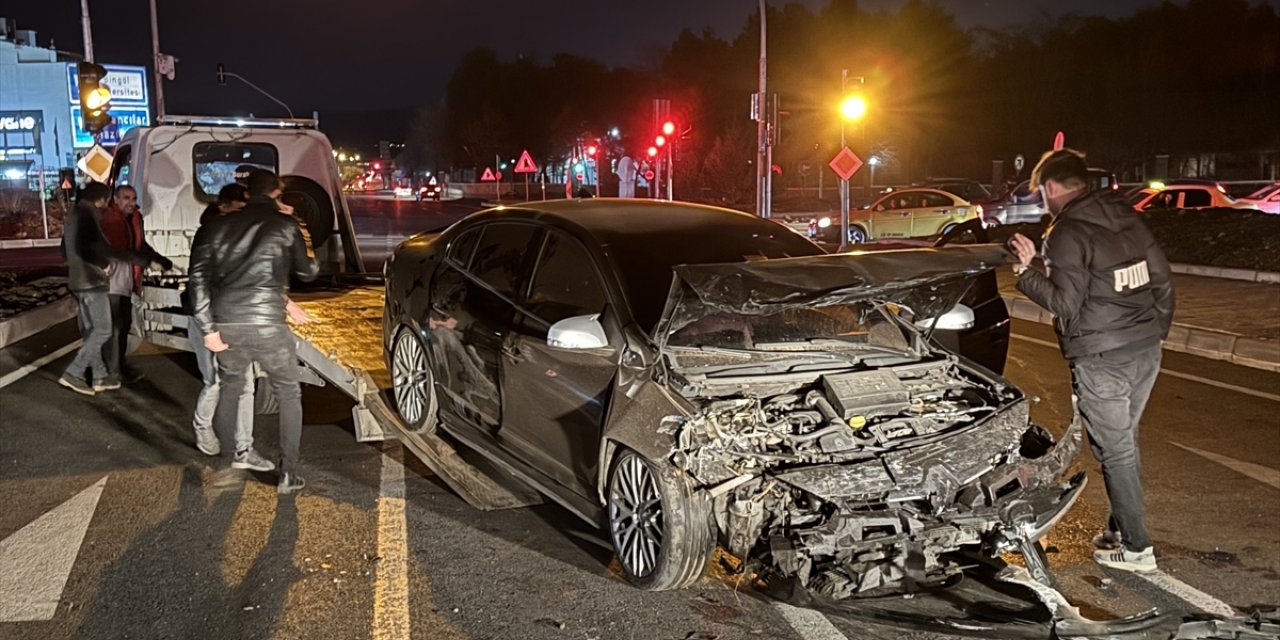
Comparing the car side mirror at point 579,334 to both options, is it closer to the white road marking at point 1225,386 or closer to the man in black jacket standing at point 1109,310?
the man in black jacket standing at point 1109,310

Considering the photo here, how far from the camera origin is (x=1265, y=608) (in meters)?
4.60

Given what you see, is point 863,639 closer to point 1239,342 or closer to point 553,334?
point 553,334

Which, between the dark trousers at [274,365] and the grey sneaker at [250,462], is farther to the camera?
the grey sneaker at [250,462]

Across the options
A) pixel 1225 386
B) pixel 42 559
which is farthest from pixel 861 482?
pixel 1225 386

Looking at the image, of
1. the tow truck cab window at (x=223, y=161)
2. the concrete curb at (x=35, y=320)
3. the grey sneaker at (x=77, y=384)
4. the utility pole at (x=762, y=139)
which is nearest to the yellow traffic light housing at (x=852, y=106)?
the utility pole at (x=762, y=139)

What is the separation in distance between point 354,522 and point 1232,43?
5233 centimetres

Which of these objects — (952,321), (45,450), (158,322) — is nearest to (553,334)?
(952,321)

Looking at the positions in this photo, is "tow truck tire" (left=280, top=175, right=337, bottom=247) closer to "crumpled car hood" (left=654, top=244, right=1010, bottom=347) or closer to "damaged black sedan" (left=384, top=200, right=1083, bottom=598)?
"damaged black sedan" (left=384, top=200, right=1083, bottom=598)

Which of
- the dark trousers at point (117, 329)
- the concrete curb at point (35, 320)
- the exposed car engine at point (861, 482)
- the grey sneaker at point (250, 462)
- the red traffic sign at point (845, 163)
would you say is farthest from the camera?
the red traffic sign at point (845, 163)

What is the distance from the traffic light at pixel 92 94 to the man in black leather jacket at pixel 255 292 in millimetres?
13269

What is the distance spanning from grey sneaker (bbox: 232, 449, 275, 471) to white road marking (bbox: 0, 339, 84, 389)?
417 centimetres

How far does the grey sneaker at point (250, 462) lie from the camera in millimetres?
6566

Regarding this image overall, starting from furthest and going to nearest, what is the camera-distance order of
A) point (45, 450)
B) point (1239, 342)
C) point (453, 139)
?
point (453, 139) < point (1239, 342) < point (45, 450)

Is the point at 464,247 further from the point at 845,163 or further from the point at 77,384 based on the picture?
the point at 845,163
